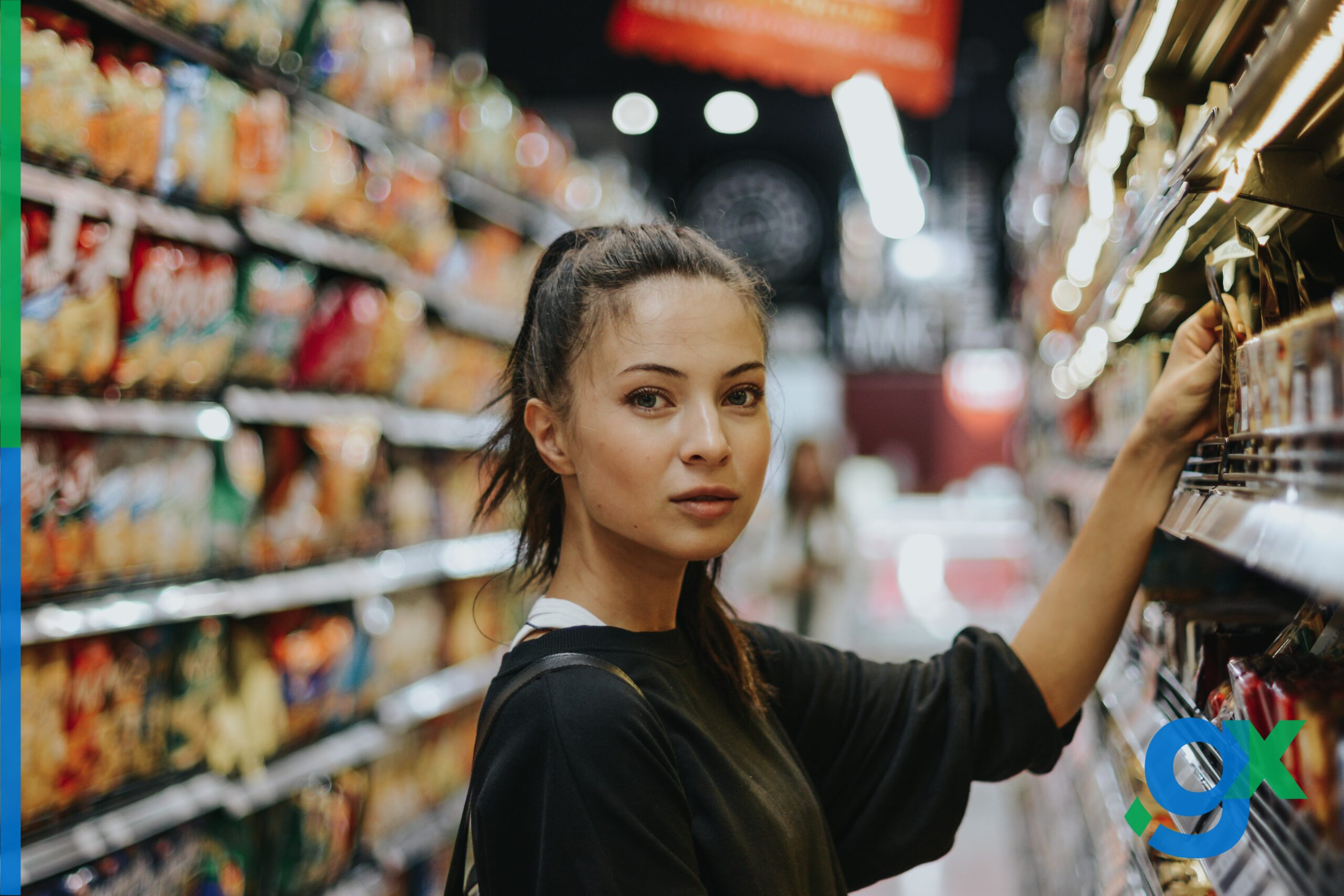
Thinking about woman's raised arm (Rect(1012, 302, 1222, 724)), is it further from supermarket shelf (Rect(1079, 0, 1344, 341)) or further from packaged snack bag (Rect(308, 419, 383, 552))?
packaged snack bag (Rect(308, 419, 383, 552))

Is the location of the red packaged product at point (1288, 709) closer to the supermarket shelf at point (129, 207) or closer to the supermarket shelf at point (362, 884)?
the supermarket shelf at point (129, 207)

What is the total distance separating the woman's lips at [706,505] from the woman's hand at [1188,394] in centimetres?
49

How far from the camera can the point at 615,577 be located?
121cm

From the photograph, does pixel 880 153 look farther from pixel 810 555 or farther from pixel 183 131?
pixel 183 131

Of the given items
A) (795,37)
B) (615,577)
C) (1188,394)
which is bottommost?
(615,577)

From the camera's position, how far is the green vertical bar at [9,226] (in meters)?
1.08

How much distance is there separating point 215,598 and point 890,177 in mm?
5613

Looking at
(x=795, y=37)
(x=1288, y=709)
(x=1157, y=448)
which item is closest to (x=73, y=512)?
(x=1157, y=448)

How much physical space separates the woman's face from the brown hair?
0.03 meters

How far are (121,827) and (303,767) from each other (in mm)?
644

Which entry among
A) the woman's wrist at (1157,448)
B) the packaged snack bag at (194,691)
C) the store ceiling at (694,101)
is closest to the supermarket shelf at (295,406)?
the packaged snack bag at (194,691)

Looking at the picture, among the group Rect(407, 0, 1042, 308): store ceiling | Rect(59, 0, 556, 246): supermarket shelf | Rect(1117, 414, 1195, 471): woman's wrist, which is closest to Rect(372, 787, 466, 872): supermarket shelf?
Rect(59, 0, 556, 246): supermarket shelf

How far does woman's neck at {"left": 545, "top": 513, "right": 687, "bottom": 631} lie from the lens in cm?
121

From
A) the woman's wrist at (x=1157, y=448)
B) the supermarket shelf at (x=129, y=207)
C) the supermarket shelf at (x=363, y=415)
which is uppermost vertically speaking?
the supermarket shelf at (x=129, y=207)
